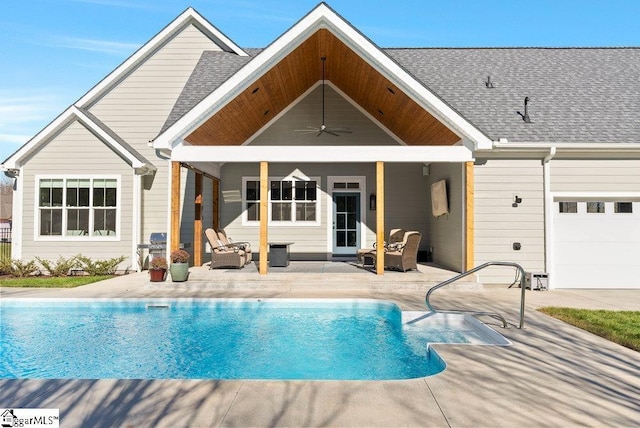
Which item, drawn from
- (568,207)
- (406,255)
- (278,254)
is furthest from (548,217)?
(278,254)

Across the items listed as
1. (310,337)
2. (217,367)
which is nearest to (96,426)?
(217,367)

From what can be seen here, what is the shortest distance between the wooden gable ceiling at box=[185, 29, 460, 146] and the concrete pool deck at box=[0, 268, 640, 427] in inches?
257

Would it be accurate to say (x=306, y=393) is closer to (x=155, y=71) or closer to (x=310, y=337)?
(x=310, y=337)

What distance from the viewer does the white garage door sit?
9891mm

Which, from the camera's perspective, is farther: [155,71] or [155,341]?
[155,71]

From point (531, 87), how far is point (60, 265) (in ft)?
47.2

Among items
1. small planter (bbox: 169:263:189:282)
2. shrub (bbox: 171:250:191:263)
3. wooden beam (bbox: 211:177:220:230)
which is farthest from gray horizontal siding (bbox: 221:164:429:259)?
small planter (bbox: 169:263:189:282)

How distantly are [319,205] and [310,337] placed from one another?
290 inches

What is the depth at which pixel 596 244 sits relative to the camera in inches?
392

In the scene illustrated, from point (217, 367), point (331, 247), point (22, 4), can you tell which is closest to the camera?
point (217, 367)

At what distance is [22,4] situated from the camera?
1197cm

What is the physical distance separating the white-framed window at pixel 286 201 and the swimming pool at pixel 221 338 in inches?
223

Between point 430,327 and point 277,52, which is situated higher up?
point 277,52

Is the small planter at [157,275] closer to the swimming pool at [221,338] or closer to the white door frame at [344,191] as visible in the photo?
the swimming pool at [221,338]
